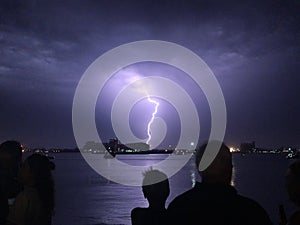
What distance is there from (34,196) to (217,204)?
2.20 meters

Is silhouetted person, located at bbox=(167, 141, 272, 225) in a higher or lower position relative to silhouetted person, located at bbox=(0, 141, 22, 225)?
lower

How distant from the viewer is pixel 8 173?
479 cm

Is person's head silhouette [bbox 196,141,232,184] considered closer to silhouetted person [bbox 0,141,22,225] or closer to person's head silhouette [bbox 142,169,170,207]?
person's head silhouette [bbox 142,169,170,207]

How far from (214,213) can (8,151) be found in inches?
131

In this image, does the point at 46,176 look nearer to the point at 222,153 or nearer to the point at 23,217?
the point at 23,217

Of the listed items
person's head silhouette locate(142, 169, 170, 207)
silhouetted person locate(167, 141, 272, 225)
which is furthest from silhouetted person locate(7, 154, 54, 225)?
silhouetted person locate(167, 141, 272, 225)

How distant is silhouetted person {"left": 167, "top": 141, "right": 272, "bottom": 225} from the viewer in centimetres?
284

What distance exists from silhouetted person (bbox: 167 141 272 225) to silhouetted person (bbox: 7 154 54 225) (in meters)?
1.72

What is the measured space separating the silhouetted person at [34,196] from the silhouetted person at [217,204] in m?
1.72

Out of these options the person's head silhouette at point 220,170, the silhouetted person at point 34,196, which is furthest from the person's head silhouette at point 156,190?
the silhouetted person at point 34,196

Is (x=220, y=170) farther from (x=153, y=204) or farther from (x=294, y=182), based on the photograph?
(x=153, y=204)

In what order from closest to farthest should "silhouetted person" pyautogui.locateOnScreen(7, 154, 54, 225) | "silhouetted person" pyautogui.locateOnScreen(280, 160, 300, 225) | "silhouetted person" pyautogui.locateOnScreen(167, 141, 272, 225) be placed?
"silhouetted person" pyautogui.locateOnScreen(167, 141, 272, 225), "silhouetted person" pyautogui.locateOnScreen(280, 160, 300, 225), "silhouetted person" pyautogui.locateOnScreen(7, 154, 54, 225)

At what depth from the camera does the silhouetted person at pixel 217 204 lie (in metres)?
2.84

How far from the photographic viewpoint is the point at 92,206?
120 ft
